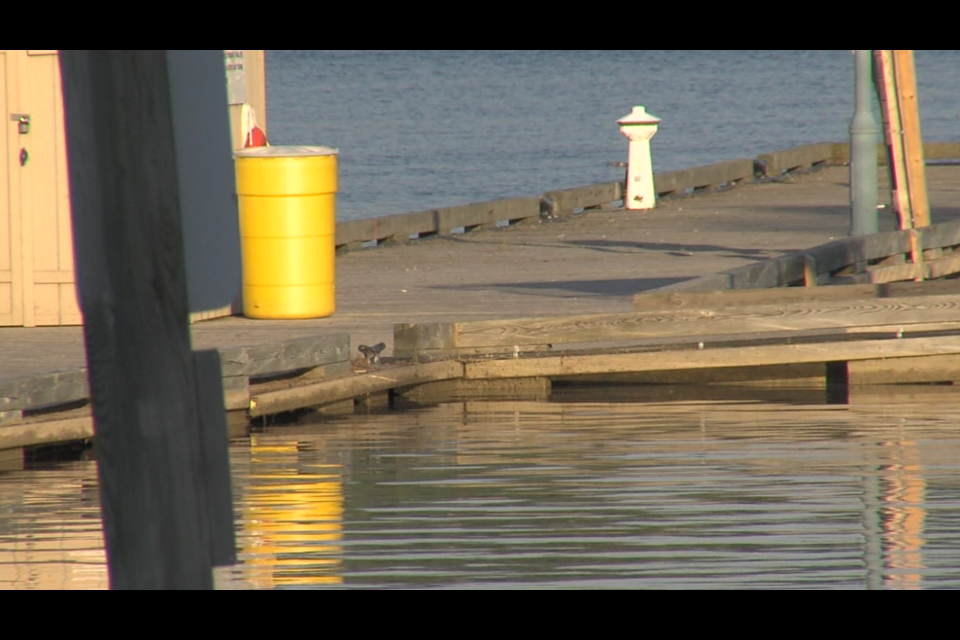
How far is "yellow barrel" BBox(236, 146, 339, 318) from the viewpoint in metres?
11.5

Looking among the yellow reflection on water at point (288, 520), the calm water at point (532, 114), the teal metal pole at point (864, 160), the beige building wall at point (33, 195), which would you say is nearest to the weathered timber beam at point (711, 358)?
the yellow reflection on water at point (288, 520)

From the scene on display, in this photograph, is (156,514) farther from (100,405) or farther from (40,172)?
(40,172)

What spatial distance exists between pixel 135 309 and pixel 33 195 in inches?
337

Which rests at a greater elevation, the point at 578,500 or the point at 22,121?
the point at 22,121

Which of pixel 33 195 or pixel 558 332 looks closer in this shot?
pixel 558 332

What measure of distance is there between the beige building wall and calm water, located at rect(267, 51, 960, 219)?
874 cm

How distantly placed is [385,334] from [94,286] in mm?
8340

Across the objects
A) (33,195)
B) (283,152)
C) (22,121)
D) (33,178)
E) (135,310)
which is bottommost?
(135,310)

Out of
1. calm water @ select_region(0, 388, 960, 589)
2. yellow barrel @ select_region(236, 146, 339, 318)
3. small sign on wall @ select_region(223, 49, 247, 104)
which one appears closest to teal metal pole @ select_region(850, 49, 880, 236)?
calm water @ select_region(0, 388, 960, 589)

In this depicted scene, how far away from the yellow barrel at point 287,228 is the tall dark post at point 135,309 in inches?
332

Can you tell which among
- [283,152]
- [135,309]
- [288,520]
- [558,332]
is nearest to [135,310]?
[135,309]

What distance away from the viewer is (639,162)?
2158cm

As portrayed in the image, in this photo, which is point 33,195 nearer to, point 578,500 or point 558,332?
point 558,332

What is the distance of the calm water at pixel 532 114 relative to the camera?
150 ft
